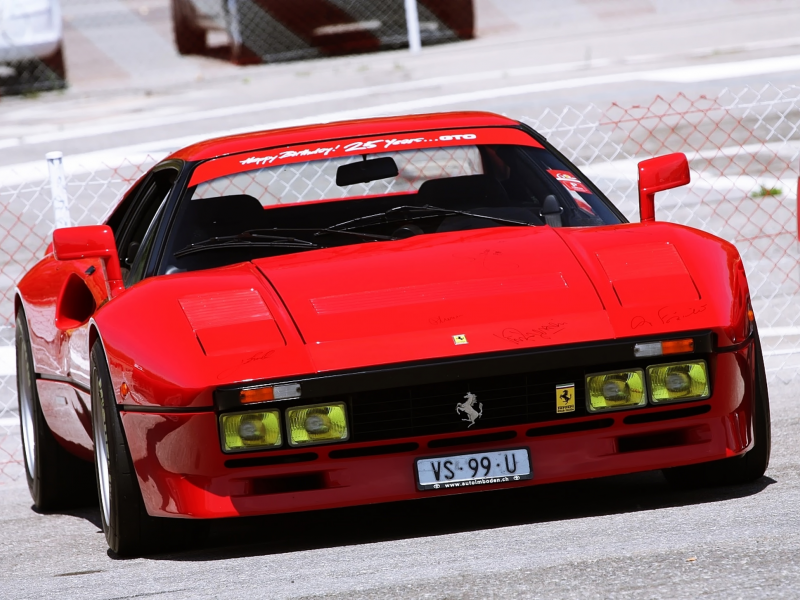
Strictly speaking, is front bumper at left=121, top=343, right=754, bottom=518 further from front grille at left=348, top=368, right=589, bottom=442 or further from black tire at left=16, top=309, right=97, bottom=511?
black tire at left=16, top=309, right=97, bottom=511

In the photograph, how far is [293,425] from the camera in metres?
4.33

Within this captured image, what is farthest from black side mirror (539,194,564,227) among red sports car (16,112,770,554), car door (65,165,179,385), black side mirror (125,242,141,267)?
black side mirror (125,242,141,267)

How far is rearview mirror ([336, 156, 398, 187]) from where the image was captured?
18.2ft

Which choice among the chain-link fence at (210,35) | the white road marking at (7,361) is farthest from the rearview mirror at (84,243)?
the chain-link fence at (210,35)

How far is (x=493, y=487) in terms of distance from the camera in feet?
14.6

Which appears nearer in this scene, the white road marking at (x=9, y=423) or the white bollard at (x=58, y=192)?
the white bollard at (x=58, y=192)

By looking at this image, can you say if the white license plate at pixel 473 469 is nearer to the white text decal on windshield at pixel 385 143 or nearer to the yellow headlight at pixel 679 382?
the yellow headlight at pixel 679 382

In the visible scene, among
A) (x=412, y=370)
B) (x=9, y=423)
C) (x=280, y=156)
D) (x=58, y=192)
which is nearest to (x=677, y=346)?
(x=412, y=370)

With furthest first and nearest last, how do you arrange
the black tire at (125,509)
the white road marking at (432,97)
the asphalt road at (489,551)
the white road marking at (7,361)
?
the white road marking at (432,97), the white road marking at (7,361), the black tire at (125,509), the asphalt road at (489,551)

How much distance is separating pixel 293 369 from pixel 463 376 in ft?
1.61

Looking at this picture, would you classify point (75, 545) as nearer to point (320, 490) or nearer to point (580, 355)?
point (320, 490)

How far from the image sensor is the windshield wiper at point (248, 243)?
5.20 meters

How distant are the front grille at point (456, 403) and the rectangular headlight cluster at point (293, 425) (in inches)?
2.1

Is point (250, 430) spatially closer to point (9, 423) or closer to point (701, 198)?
point (9, 423)
